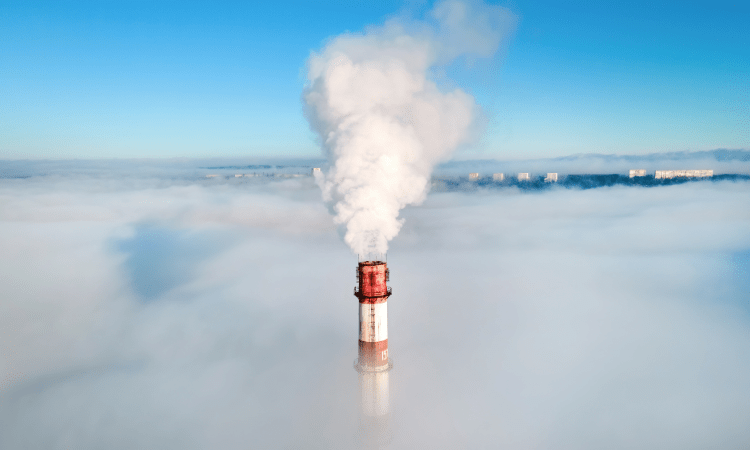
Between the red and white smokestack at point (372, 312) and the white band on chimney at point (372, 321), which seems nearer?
the red and white smokestack at point (372, 312)

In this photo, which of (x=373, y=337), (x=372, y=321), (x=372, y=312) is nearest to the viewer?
(x=372, y=312)

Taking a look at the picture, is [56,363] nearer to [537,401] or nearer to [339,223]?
[339,223]

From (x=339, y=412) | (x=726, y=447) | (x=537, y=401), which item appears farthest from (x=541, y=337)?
(x=339, y=412)

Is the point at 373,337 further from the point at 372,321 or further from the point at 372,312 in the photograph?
the point at 372,312

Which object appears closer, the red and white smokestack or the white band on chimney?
the red and white smokestack

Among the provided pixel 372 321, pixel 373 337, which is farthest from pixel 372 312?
pixel 373 337

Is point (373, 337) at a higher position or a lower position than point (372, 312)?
lower

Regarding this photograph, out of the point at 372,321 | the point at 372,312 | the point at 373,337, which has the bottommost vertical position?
the point at 373,337

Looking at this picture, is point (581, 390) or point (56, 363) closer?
point (581, 390)
